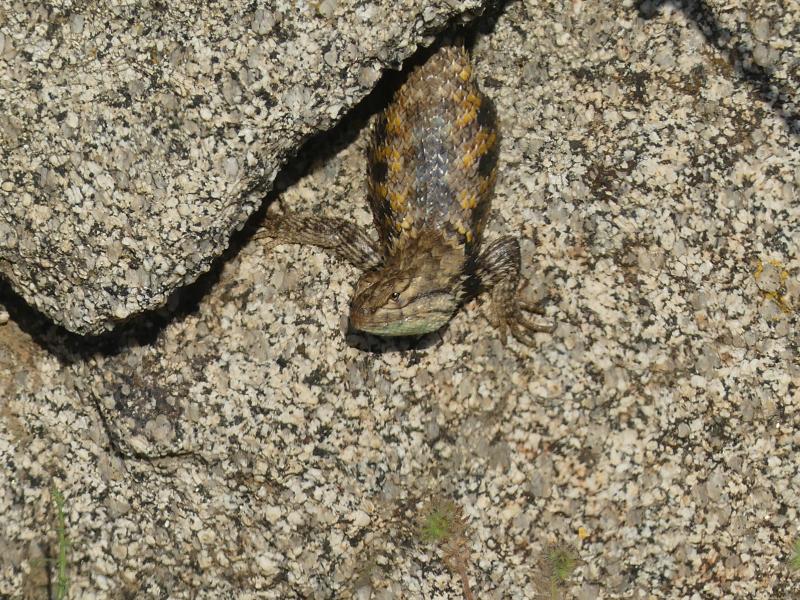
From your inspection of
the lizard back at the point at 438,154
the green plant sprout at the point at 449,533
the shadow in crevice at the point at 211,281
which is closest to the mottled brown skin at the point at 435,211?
the lizard back at the point at 438,154

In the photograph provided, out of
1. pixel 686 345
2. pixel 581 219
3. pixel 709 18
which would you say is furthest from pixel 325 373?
pixel 709 18

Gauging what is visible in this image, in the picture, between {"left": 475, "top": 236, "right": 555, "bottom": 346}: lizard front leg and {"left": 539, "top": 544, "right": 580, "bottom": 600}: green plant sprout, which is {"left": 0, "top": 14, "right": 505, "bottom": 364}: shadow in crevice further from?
{"left": 539, "top": 544, "right": 580, "bottom": 600}: green plant sprout

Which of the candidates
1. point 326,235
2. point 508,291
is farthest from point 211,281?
point 508,291

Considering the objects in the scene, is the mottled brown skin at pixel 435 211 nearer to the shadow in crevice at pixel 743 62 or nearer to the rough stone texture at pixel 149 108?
the rough stone texture at pixel 149 108

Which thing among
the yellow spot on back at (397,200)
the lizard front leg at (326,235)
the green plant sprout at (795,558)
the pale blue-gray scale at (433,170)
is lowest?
the green plant sprout at (795,558)

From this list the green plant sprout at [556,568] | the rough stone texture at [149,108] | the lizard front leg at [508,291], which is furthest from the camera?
the lizard front leg at [508,291]

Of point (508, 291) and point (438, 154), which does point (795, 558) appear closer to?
point (508, 291)
